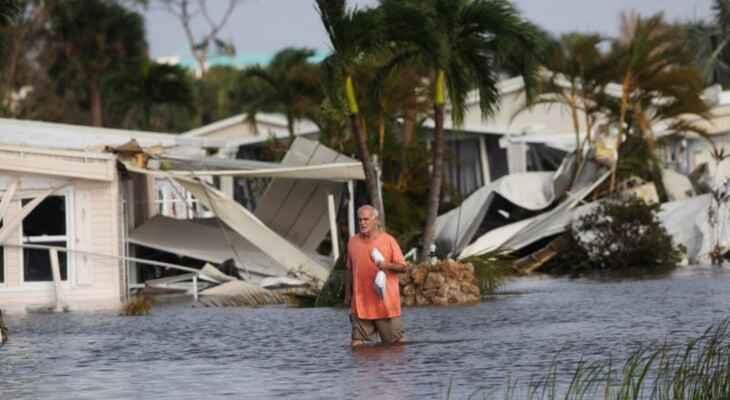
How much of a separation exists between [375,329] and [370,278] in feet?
2.23

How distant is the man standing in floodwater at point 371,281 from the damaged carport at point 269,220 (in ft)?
36.7

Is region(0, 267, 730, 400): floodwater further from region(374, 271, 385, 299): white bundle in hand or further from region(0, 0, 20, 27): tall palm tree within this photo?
region(0, 0, 20, 27): tall palm tree

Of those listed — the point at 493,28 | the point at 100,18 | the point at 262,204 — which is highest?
the point at 100,18

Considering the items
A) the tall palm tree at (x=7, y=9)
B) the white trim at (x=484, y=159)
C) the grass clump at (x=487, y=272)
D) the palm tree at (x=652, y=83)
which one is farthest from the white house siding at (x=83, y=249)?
the white trim at (x=484, y=159)

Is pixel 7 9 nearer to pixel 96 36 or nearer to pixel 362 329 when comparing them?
pixel 362 329

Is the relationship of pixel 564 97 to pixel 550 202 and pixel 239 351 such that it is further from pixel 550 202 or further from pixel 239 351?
pixel 239 351

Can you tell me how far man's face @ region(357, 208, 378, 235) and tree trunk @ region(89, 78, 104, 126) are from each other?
52.8 metres

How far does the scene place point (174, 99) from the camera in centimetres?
6122

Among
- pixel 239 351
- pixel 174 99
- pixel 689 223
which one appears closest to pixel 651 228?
pixel 689 223

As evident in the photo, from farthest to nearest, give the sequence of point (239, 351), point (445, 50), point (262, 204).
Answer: point (262, 204) < point (445, 50) < point (239, 351)

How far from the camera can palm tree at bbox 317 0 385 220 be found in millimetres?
27125

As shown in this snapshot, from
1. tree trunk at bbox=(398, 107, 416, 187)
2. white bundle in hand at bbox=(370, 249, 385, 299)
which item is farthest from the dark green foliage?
white bundle in hand at bbox=(370, 249, 385, 299)

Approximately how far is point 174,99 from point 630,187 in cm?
2344

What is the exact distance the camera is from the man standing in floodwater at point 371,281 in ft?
56.4
